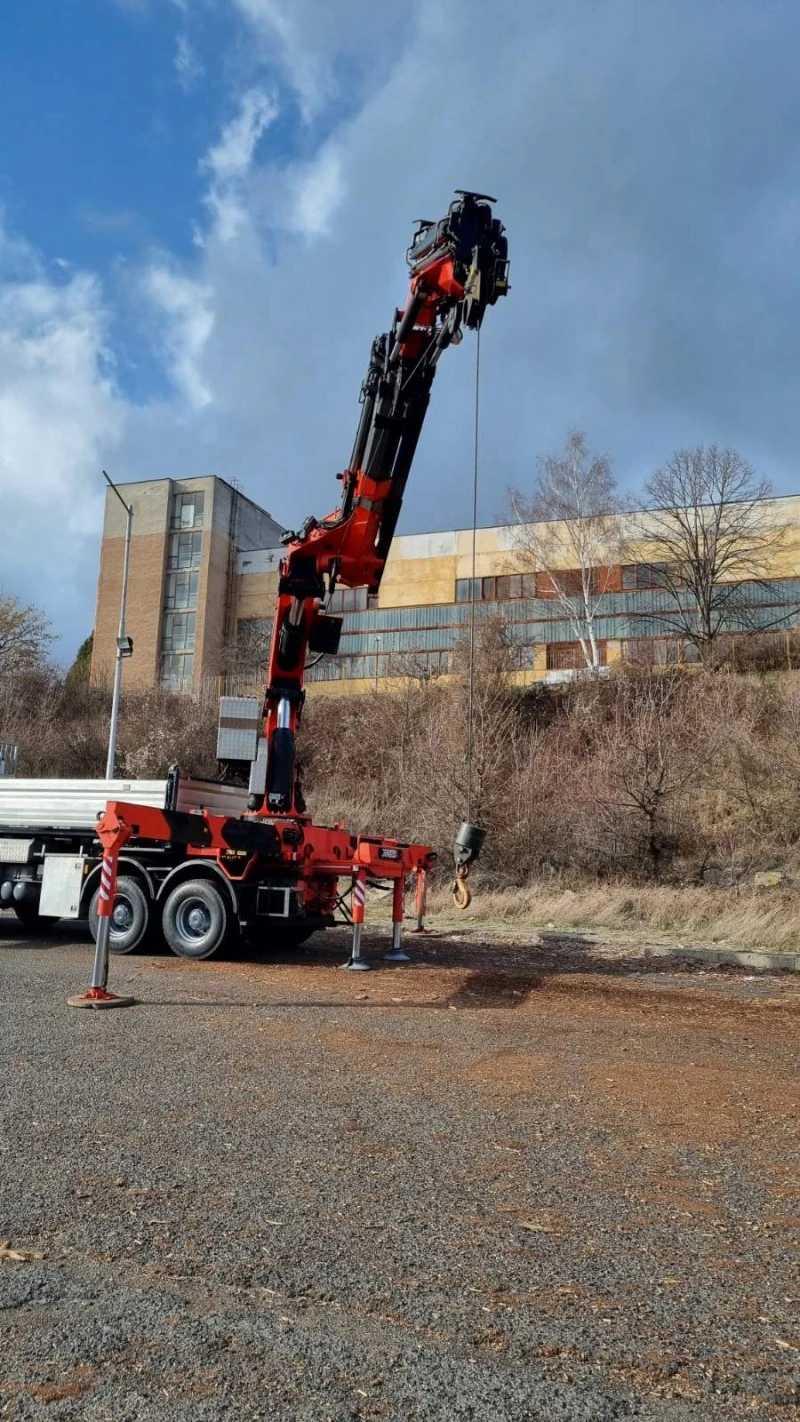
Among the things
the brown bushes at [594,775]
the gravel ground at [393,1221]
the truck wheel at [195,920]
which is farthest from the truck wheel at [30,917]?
the brown bushes at [594,775]

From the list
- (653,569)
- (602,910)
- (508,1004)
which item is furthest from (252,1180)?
(653,569)

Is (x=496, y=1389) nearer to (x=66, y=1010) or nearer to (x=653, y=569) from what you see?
(x=66, y=1010)

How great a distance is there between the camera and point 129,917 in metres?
12.8

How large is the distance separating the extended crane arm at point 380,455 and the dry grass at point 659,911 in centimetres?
657

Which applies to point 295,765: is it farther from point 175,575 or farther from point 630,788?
point 175,575

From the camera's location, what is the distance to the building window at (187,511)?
5325 cm

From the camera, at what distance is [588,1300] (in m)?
3.45

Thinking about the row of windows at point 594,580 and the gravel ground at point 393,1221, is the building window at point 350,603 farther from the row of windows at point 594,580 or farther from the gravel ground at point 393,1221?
the gravel ground at point 393,1221

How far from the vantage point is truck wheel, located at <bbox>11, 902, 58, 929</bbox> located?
47.5ft

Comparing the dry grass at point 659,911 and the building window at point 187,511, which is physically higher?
the building window at point 187,511

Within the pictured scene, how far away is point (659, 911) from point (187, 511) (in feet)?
136

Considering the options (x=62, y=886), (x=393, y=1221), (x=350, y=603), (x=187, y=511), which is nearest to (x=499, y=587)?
(x=350, y=603)

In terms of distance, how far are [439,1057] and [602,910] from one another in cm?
1133

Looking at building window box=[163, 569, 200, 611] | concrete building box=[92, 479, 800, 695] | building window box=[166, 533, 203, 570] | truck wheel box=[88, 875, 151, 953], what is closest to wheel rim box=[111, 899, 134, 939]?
truck wheel box=[88, 875, 151, 953]
